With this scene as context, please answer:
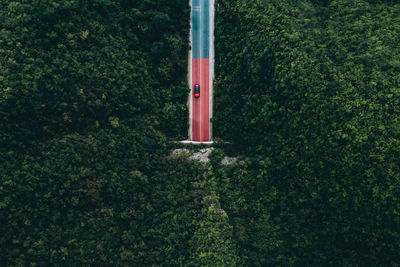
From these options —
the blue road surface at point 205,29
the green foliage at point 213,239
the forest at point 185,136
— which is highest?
the blue road surface at point 205,29

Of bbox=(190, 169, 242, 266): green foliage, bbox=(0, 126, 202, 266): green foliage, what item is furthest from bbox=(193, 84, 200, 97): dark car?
bbox=(190, 169, 242, 266): green foliage

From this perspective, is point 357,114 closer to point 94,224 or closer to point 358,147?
point 358,147

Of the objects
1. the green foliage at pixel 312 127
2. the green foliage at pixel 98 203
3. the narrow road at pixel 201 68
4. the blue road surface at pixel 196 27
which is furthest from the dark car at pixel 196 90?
the green foliage at pixel 98 203

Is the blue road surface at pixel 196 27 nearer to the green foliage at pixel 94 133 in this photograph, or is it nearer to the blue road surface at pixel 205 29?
the blue road surface at pixel 205 29

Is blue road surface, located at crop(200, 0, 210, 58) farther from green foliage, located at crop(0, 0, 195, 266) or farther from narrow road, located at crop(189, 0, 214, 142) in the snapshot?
green foliage, located at crop(0, 0, 195, 266)

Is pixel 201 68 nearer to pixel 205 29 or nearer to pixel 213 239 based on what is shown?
pixel 205 29

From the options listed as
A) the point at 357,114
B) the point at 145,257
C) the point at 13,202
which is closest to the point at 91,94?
the point at 13,202

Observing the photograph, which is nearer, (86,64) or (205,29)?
(86,64)

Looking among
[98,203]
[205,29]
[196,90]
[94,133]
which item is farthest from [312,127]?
[98,203]
